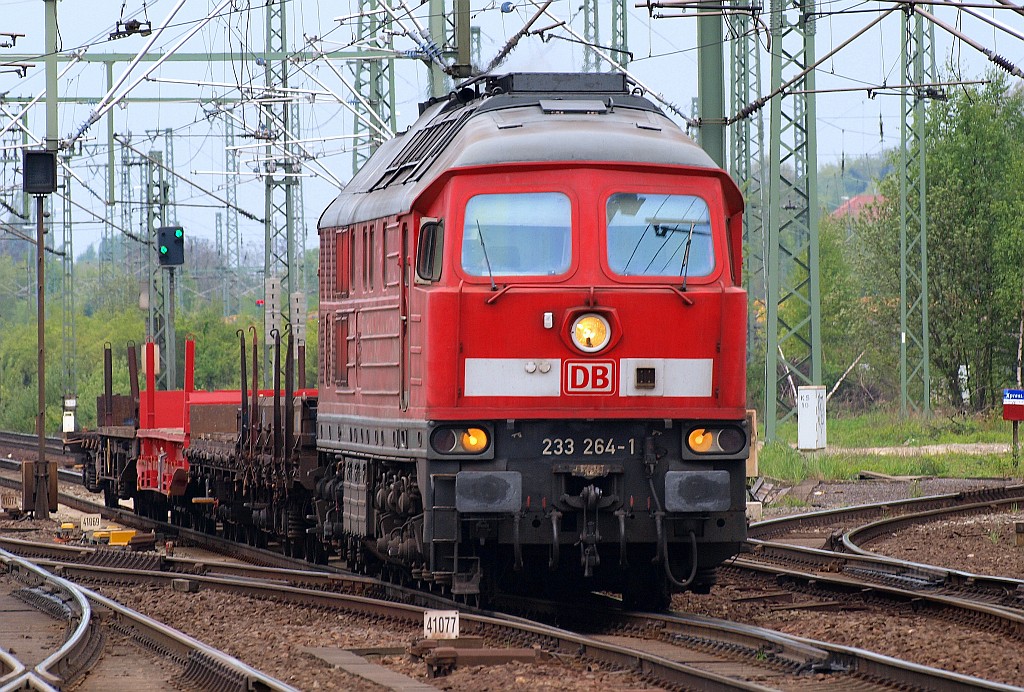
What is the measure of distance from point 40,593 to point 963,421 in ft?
98.4

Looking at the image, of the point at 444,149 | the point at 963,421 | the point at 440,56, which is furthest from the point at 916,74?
the point at 444,149

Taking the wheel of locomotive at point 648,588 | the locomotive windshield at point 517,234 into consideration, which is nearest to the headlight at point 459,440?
the locomotive windshield at point 517,234

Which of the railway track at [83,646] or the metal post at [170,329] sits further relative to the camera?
the metal post at [170,329]

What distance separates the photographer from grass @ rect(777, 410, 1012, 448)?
3772 centimetres

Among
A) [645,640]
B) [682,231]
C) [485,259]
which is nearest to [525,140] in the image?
[485,259]

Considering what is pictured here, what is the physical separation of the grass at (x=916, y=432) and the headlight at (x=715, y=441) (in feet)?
81.2

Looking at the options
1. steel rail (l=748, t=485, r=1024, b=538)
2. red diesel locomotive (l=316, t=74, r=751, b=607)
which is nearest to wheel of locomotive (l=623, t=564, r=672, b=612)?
red diesel locomotive (l=316, t=74, r=751, b=607)

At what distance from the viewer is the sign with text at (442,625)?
10.9 meters

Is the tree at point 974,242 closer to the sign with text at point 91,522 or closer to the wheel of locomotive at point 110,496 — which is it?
the wheel of locomotive at point 110,496

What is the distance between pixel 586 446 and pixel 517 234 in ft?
5.05

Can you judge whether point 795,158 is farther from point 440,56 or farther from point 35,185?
point 35,185

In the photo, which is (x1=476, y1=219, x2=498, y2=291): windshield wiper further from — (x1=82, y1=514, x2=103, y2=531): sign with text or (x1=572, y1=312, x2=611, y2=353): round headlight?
(x1=82, y1=514, x2=103, y2=531): sign with text

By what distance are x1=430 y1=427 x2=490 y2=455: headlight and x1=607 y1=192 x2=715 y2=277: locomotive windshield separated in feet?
5.11

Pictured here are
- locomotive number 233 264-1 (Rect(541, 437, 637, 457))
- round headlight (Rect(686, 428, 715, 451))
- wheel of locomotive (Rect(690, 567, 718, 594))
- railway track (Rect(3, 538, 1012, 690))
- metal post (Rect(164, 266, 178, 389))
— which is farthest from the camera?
metal post (Rect(164, 266, 178, 389))
